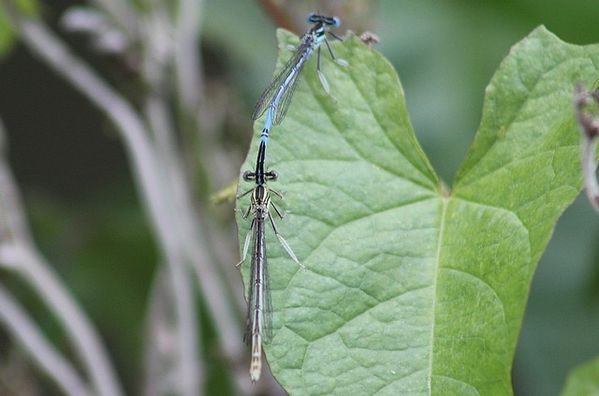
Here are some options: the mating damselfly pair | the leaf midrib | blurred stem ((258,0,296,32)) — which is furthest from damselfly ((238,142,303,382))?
blurred stem ((258,0,296,32))

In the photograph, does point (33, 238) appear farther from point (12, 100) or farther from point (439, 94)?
point (439, 94)

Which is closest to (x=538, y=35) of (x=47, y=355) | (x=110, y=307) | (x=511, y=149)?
(x=511, y=149)

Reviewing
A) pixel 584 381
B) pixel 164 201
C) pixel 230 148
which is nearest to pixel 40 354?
pixel 164 201

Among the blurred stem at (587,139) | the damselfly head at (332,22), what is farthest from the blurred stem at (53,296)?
the blurred stem at (587,139)

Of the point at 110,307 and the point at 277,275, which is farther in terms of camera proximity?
the point at 110,307

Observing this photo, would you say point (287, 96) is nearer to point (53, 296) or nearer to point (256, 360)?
point (256, 360)

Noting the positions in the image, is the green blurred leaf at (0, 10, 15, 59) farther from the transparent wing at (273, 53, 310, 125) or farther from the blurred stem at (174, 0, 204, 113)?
the transparent wing at (273, 53, 310, 125)
